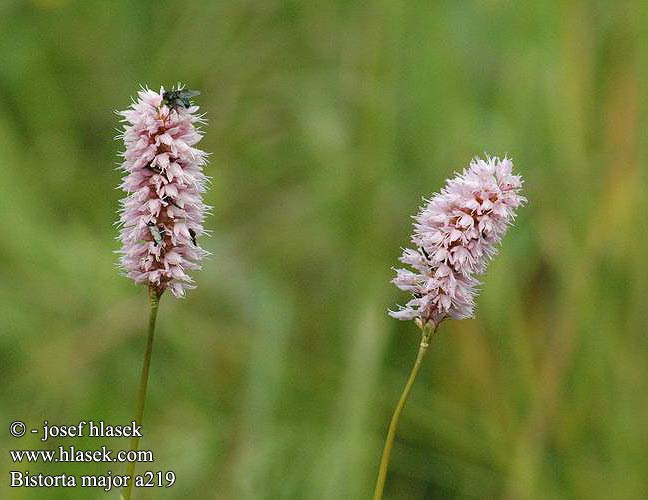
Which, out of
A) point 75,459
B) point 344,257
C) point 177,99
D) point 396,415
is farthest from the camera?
point 344,257

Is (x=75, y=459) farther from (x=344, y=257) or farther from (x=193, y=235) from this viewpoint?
(x=193, y=235)

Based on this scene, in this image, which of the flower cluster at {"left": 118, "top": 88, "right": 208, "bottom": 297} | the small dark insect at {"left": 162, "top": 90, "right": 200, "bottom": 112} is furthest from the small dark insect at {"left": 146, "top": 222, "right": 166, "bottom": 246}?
the small dark insect at {"left": 162, "top": 90, "right": 200, "bottom": 112}

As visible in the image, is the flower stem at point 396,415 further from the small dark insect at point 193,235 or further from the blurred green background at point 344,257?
the blurred green background at point 344,257

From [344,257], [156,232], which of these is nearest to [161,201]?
[156,232]

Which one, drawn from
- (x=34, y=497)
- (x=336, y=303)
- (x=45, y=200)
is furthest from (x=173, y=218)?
(x=45, y=200)

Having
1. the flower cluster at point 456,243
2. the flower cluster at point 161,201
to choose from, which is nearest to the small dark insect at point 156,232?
the flower cluster at point 161,201

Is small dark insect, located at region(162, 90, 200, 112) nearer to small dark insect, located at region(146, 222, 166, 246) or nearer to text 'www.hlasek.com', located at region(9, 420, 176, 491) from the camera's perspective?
small dark insect, located at region(146, 222, 166, 246)
